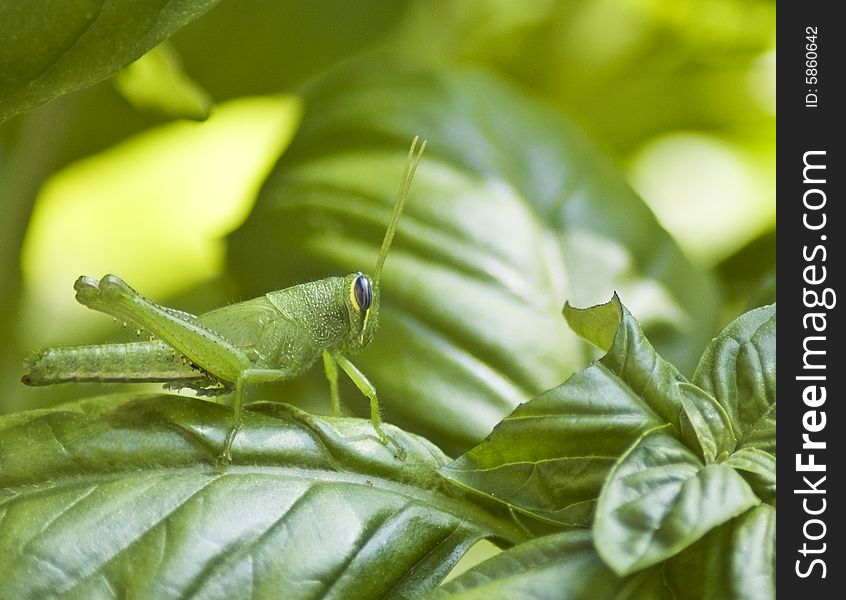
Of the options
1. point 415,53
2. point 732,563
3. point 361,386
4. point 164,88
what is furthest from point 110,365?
point 415,53

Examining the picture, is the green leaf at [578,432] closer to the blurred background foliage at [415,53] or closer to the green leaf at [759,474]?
the green leaf at [759,474]

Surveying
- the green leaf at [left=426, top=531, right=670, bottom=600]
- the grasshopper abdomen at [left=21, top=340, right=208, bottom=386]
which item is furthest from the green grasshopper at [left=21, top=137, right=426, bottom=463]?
the green leaf at [left=426, top=531, right=670, bottom=600]

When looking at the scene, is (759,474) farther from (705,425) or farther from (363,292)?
(363,292)

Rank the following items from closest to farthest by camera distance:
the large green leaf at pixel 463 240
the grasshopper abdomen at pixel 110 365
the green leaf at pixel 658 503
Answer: the green leaf at pixel 658 503 < the grasshopper abdomen at pixel 110 365 < the large green leaf at pixel 463 240

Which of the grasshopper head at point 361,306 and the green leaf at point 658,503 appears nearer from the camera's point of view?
the green leaf at point 658,503

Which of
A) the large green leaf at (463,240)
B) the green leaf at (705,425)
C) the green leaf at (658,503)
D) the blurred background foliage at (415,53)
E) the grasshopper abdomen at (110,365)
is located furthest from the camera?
the blurred background foliage at (415,53)

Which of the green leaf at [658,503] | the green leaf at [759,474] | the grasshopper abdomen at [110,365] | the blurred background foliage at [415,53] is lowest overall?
the green leaf at [658,503]
